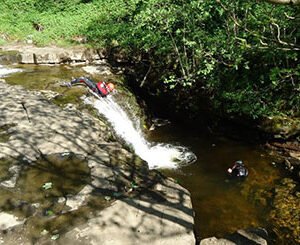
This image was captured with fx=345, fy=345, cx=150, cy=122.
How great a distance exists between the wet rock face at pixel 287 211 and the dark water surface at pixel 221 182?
0.26 m

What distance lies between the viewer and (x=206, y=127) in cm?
1291

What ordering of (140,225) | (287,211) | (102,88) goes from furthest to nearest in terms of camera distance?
(102,88)
(287,211)
(140,225)

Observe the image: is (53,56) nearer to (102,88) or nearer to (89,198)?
(102,88)

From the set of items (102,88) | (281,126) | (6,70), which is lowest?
(281,126)

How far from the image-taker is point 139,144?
11.8 meters

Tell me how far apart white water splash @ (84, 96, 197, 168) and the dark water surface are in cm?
41

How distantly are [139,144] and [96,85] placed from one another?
8.60 ft

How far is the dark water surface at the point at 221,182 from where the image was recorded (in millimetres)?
8578

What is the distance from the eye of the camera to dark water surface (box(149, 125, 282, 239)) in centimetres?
858

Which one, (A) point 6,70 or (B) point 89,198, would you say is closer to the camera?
(B) point 89,198

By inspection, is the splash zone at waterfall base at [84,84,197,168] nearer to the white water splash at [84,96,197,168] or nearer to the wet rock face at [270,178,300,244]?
the white water splash at [84,96,197,168]

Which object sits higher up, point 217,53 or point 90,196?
point 217,53

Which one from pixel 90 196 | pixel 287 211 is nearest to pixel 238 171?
pixel 287 211

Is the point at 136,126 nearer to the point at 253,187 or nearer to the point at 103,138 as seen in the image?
the point at 103,138
